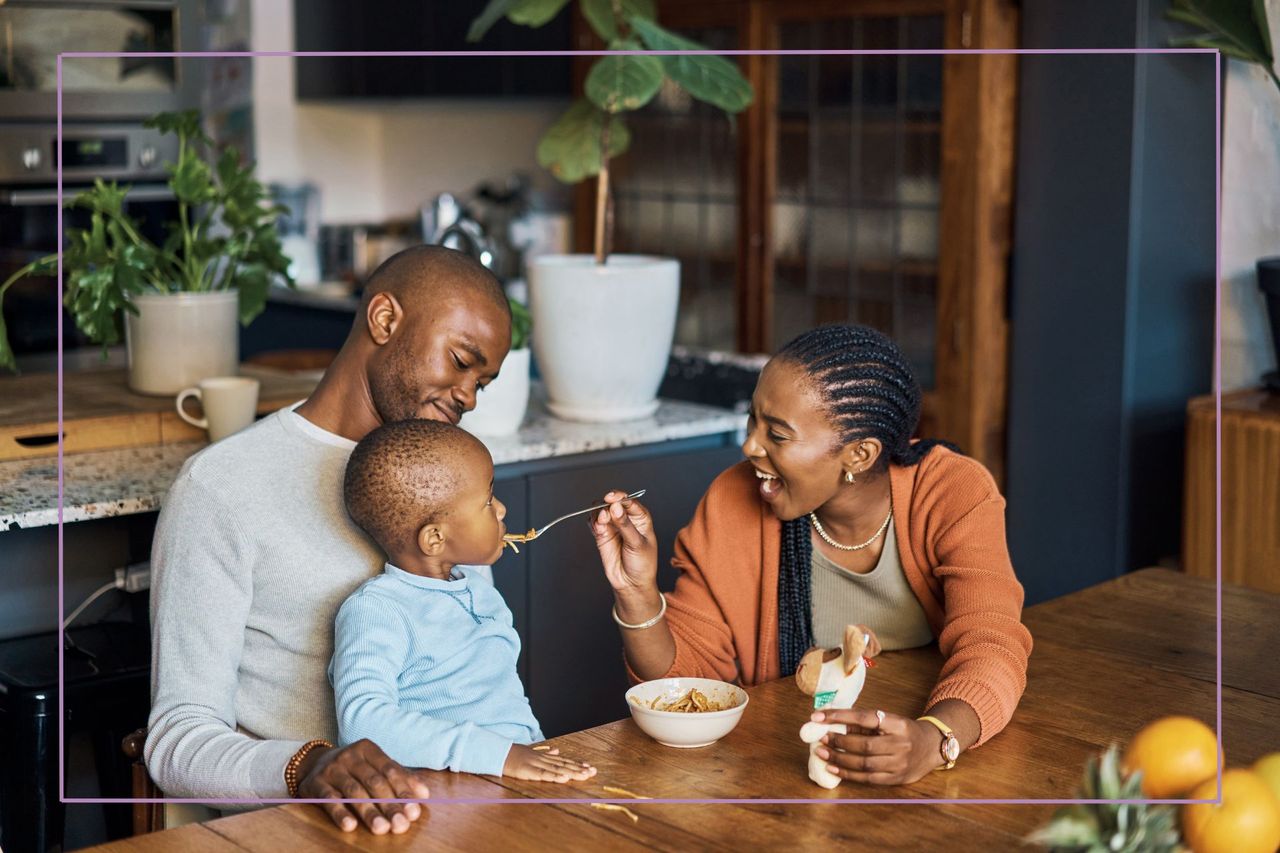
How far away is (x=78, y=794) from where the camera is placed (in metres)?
2.29

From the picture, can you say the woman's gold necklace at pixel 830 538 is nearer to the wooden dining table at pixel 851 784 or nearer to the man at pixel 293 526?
the wooden dining table at pixel 851 784

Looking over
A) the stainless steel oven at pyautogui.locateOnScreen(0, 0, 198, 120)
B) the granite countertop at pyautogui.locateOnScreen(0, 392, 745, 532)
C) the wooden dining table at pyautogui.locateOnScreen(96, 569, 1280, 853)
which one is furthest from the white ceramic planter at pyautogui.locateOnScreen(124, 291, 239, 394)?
the stainless steel oven at pyautogui.locateOnScreen(0, 0, 198, 120)

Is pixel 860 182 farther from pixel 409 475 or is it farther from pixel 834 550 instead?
pixel 409 475

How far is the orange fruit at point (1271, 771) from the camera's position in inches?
44.7

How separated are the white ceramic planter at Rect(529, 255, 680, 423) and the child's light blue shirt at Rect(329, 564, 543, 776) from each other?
36.9 inches

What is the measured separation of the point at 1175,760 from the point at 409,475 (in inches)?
28.5

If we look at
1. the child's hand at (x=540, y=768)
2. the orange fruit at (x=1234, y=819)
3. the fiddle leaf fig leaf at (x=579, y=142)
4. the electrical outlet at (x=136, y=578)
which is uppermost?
the fiddle leaf fig leaf at (x=579, y=142)

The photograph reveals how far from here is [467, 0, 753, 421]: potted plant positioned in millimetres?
2486

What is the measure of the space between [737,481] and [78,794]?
46.5 inches

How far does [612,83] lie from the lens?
2.52 metres

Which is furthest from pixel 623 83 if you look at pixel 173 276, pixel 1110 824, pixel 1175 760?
pixel 1110 824

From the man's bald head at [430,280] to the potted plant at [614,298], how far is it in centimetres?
81

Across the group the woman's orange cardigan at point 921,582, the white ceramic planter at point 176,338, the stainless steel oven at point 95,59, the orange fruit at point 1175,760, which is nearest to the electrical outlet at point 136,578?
the white ceramic planter at point 176,338

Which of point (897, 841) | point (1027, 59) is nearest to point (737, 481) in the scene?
point (897, 841)
